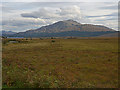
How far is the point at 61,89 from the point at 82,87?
1.75m

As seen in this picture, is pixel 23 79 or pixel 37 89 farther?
pixel 23 79

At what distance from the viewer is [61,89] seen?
400 inches

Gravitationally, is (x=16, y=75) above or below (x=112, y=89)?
above

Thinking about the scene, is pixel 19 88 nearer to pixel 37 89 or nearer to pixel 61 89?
pixel 37 89

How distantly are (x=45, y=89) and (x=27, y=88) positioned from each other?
4.48ft

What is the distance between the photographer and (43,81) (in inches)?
429

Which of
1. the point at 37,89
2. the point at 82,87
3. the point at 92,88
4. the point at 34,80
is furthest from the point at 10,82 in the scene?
the point at 92,88

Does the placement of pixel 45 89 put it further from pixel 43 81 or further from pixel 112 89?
pixel 112 89

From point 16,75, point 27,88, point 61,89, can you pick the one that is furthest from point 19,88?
point 61,89

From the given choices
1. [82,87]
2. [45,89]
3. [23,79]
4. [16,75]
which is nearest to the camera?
[45,89]

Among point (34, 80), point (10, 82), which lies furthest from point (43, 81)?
point (10, 82)

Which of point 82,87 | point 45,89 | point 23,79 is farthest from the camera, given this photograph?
point 23,79

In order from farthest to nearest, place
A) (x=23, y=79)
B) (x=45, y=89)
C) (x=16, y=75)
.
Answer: (x=16, y=75)
(x=23, y=79)
(x=45, y=89)

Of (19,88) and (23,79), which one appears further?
(23,79)
